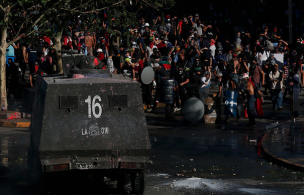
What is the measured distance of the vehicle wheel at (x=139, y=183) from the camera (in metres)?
10.2

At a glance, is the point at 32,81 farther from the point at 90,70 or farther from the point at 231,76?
the point at 90,70

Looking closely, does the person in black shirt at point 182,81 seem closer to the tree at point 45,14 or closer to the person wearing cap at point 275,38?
the tree at point 45,14

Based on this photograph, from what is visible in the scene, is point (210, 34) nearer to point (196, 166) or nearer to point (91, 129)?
point (196, 166)

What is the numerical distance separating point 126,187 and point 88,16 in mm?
16139

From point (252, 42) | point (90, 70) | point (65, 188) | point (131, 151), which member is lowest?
point (65, 188)

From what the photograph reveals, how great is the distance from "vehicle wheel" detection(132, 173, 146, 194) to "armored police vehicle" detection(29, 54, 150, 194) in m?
0.28

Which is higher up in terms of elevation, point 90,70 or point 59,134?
point 90,70

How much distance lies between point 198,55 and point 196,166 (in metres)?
12.5

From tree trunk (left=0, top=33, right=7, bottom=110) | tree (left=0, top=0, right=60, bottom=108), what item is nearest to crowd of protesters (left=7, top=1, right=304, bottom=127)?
tree (left=0, top=0, right=60, bottom=108)

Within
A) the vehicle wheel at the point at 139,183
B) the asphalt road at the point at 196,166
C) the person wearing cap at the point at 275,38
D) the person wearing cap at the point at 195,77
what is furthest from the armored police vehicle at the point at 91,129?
the person wearing cap at the point at 275,38

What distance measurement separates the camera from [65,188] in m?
10.9

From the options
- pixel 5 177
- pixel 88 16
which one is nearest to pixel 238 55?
pixel 88 16

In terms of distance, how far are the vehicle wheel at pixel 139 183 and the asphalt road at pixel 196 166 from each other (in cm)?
25

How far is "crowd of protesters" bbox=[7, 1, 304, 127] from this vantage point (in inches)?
843
